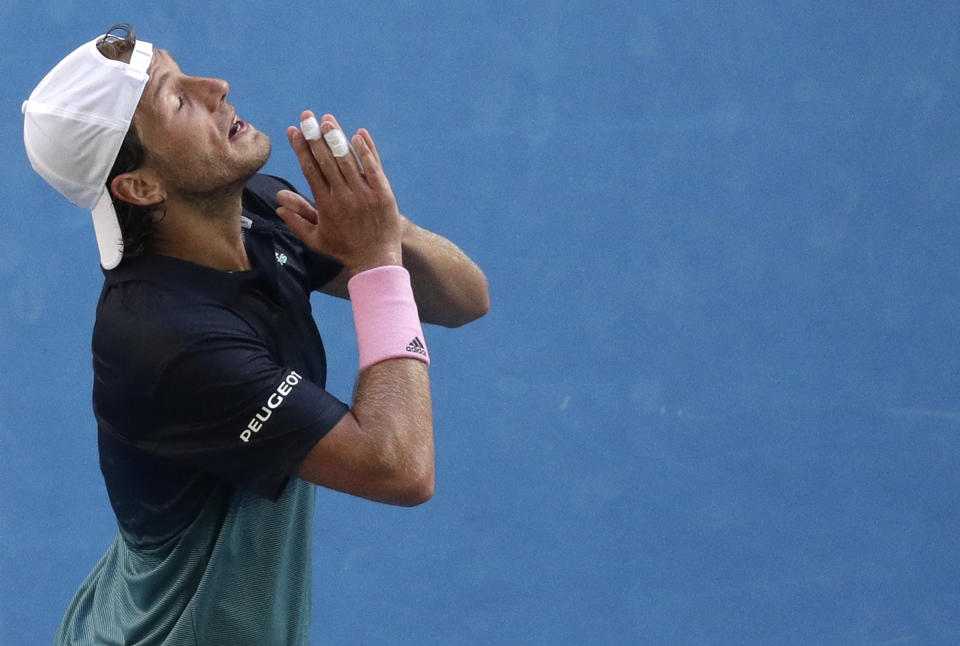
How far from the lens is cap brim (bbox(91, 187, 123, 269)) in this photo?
175cm

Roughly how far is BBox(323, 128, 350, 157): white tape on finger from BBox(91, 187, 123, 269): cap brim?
284 millimetres

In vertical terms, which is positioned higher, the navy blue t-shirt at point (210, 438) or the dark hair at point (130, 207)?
the dark hair at point (130, 207)

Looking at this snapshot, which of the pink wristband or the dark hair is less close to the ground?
the dark hair

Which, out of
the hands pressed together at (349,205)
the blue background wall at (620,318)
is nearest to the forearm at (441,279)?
the hands pressed together at (349,205)

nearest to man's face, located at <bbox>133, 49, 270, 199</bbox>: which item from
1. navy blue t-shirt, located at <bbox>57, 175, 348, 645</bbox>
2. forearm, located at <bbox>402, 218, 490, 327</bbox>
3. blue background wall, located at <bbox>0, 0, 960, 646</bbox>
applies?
navy blue t-shirt, located at <bbox>57, 175, 348, 645</bbox>

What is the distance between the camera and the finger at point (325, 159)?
1.71 metres

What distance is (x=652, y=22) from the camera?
118 inches

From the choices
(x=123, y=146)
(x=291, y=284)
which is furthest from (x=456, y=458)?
(x=123, y=146)

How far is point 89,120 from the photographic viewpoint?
1.71 m

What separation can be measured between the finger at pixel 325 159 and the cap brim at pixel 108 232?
0.86 feet

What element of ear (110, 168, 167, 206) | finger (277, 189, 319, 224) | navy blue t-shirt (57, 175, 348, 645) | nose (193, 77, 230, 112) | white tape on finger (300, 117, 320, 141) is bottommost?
navy blue t-shirt (57, 175, 348, 645)

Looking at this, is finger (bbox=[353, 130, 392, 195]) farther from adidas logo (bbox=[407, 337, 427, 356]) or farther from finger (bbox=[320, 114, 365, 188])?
adidas logo (bbox=[407, 337, 427, 356])

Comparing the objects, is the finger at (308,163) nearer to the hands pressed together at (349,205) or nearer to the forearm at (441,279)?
the hands pressed together at (349,205)

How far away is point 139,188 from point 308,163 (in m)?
0.22
